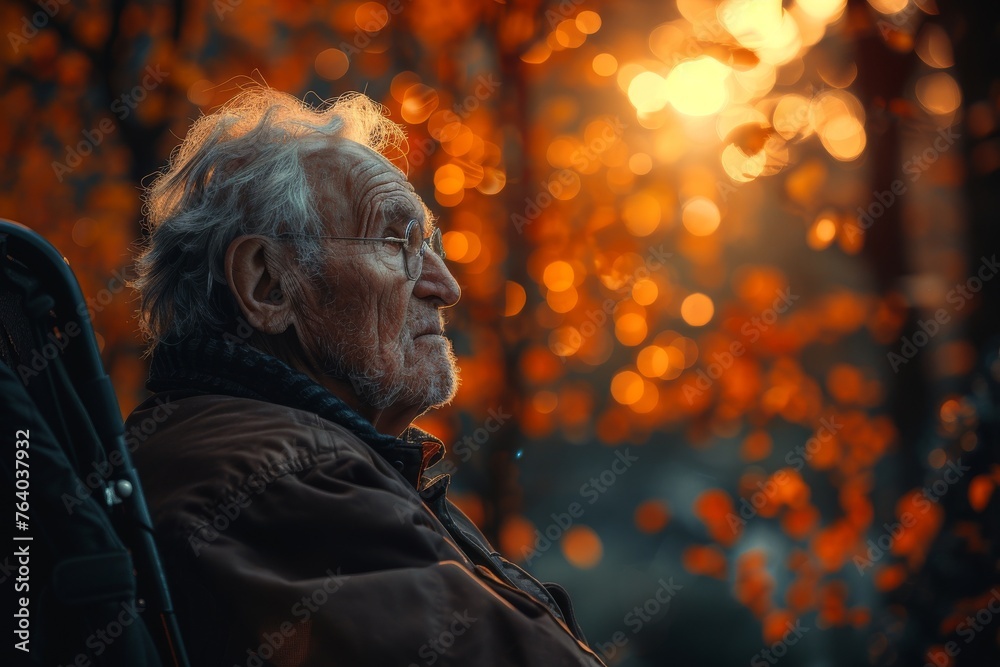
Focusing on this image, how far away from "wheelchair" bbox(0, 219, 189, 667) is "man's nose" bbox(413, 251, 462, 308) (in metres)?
1.01

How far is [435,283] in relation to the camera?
240 cm

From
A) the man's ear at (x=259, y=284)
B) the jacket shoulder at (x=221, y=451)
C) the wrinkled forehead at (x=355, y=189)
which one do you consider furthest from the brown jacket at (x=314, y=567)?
the wrinkled forehead at (x=355, y=189)

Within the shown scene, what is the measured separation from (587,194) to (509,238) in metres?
1.32

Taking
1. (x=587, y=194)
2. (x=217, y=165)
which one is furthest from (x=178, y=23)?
(x=217, y=165)

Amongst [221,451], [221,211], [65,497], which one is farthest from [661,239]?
[65,497]

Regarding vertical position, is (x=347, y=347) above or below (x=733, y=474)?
above

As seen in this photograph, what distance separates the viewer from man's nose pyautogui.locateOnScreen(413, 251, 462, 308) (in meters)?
2.37

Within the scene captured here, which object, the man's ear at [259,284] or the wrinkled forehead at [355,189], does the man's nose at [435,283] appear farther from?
the man's ear at [259,284]

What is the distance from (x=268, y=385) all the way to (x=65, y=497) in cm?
60

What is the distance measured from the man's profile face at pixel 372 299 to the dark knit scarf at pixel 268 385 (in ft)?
0.78

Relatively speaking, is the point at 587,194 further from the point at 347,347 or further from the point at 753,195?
the point at 347,347

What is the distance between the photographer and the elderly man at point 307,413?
144 centimetres

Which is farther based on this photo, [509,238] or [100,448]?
[509,238]

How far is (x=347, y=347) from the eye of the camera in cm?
214
